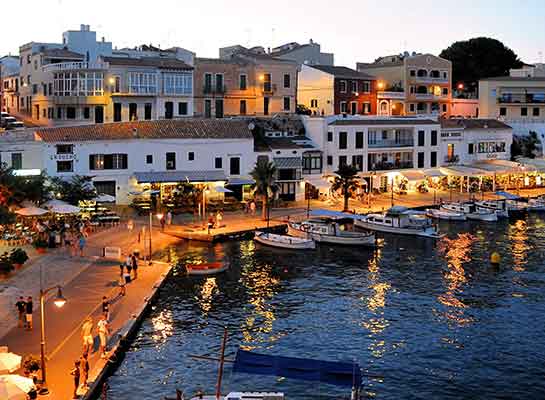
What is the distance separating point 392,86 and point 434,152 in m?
17.3

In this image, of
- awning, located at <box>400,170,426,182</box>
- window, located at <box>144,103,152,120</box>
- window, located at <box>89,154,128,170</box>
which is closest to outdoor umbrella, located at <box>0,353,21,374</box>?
window, located at <box>89,154,128,170</box>

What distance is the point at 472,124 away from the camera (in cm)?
9038

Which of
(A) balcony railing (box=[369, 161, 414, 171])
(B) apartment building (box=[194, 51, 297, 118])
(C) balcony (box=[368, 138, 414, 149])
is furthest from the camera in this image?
(B) apartment building (box=[194, 51, 297, 118])

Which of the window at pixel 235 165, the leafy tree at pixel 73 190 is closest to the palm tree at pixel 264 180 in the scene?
the window at pixel 235 165

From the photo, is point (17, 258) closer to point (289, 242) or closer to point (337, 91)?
point (289, 242)

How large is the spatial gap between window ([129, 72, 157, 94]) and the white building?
8.03m

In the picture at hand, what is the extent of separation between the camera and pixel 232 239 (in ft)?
187

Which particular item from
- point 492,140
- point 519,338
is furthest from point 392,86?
point 519,338

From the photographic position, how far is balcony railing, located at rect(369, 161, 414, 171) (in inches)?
3142

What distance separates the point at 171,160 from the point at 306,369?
4523 centimetres

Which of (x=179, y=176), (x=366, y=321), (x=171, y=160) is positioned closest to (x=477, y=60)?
(x=171, y=160)

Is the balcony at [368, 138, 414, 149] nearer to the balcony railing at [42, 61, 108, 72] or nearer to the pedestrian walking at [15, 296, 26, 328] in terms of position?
the balcony railing at [42, 61, 108, 72]

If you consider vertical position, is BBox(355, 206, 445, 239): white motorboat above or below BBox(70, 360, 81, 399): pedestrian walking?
above

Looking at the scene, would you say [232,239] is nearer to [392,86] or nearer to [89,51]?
[89,51]
